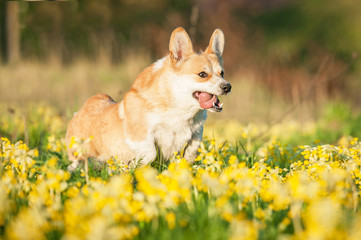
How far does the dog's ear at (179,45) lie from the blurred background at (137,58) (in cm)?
301

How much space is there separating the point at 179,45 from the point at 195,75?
1.18 feet

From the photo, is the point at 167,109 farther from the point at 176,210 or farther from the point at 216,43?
the point at 176,210

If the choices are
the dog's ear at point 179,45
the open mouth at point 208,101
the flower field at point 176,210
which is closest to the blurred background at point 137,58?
the dog's ear at point 179,45

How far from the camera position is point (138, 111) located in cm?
345

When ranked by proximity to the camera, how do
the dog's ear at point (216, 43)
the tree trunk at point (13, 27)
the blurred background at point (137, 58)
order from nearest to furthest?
the dog's ear at point (216, 43)
the blurred background at point (137, 58)
the tree trunk at point (13, 27)

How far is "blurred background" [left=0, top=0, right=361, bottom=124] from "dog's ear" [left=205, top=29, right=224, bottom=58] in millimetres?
2659

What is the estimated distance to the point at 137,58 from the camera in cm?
1034

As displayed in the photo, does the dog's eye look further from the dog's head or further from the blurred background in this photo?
the blurred background

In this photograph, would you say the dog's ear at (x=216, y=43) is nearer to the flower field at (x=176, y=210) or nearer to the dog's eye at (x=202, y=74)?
the dog's eye at (x=202, y=74)

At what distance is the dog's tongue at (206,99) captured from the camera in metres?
3.44

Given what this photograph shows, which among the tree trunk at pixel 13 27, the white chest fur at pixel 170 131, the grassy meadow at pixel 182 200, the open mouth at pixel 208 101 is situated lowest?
the grassy meadow at pixel 182 200

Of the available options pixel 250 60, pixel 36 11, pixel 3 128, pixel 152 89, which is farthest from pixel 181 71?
pixel 36 11

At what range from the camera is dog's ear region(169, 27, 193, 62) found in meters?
3.56

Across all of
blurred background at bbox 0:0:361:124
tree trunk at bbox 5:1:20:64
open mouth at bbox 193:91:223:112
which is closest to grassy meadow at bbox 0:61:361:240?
open mouth at bbox 193:91:223:112
